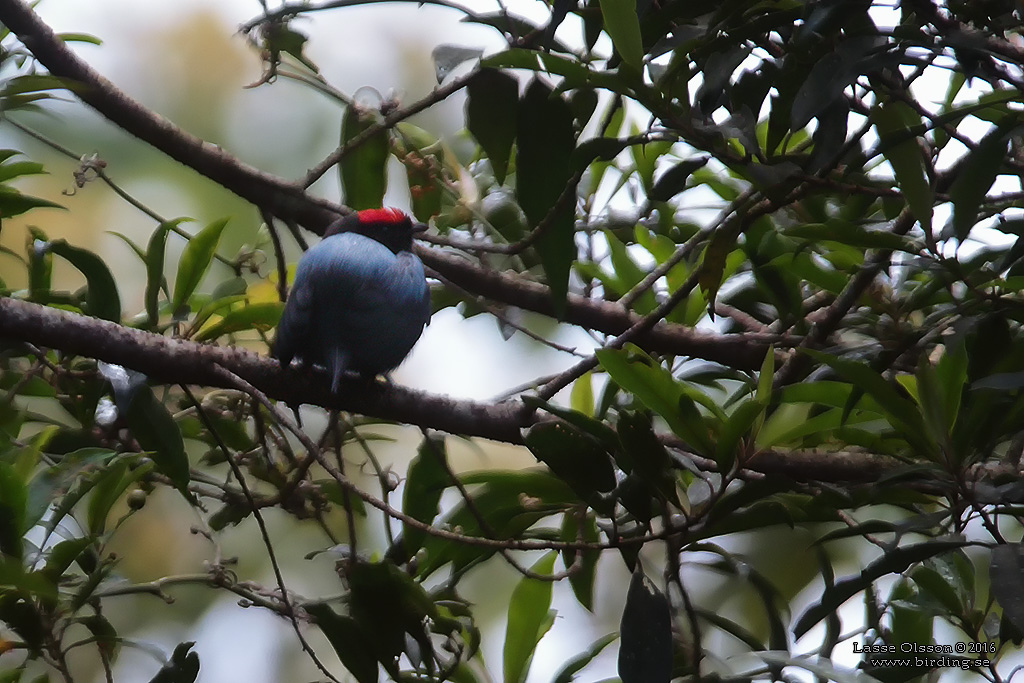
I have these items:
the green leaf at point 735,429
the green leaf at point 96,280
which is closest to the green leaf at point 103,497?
the green leaf at point 96,280

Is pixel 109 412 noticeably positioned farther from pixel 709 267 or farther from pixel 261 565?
pixel 261 565

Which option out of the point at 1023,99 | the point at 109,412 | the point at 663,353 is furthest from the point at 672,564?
the point at 109,412

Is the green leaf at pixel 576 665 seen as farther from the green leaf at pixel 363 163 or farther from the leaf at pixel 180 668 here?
the green leaf at pixel 363 163

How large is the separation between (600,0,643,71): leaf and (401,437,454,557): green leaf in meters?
1.09

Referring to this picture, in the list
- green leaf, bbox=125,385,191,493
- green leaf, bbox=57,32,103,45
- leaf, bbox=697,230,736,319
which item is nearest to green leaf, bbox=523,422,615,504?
leaf, bbox=697,230,736,319

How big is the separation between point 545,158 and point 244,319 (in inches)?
42.8

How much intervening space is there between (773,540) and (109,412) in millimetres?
2694

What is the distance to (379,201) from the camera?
2779 mm

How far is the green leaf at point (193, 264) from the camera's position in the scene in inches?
103

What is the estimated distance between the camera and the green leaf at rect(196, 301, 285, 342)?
2.62 meters

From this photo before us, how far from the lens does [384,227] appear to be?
295 cm

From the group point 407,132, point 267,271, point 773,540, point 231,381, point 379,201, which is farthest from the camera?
point 773,540

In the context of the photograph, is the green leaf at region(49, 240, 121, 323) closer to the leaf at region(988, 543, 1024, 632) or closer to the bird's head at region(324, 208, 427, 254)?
the bird's head at region(324, 208, 427, 254)

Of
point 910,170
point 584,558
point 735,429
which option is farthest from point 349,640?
point 910,170
